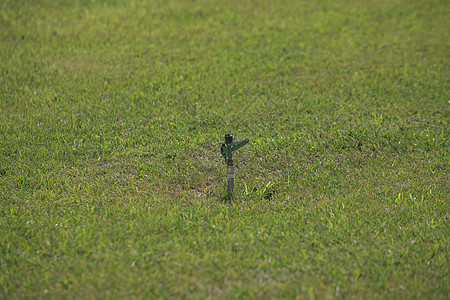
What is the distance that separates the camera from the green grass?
398 cm

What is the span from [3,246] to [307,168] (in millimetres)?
3926

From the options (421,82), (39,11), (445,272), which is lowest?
(445,272)

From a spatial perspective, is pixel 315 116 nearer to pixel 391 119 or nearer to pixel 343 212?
pixel 391 119

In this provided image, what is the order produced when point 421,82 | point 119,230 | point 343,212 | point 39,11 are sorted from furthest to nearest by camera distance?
→ point 39,11 → point 421,82 → point 343,212 → point 119,230

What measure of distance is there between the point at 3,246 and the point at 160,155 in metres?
2.47

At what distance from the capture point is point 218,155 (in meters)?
6.13

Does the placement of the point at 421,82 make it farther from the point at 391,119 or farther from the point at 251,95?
the point at 251,95

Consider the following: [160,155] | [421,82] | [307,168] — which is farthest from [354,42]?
[160,155]

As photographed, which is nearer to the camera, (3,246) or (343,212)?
(3,246)

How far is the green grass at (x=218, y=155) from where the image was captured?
3.98 m

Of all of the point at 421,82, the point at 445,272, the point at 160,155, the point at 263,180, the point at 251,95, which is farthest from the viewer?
the point at 421,82

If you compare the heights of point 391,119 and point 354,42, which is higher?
point 354,42

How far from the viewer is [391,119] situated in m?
7.03

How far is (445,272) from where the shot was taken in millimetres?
3957
